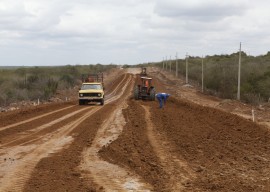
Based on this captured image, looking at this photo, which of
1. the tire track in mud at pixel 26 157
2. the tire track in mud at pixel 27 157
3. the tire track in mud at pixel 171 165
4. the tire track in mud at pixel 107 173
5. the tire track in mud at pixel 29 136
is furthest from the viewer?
the tire track in mud at pixel 29 136

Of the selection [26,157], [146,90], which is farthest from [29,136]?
[146,90]

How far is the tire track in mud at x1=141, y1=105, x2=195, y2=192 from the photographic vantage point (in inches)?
381

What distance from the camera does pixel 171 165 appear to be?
11.6 m

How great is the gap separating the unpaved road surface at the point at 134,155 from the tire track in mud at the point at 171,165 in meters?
0.02

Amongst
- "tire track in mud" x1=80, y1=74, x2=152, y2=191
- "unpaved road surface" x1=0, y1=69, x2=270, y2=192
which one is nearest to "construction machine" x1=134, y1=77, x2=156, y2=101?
"unpaved road surface" x1=0, y1=69, x2=270, y2=192

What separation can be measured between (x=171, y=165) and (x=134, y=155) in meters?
1.60

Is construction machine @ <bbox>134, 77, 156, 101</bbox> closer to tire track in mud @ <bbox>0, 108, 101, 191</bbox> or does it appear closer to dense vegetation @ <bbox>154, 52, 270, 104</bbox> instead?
dense vegetation @ <bbox>154, 52, 270, 104</bbox>

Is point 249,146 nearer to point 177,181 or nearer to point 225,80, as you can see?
point 177,181

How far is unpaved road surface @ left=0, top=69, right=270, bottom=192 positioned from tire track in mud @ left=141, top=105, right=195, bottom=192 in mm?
23

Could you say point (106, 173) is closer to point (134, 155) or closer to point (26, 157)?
point (134, 155)

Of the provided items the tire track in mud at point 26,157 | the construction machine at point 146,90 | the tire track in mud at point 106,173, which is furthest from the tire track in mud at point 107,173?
the construction machine at point 146,90

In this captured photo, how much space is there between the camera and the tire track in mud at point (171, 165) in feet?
31.8

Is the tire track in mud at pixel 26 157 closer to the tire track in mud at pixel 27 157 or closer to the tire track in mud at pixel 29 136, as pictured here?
the tire track in mud at pixel 27 157

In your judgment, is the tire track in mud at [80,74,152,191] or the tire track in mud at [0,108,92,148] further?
the tire track in mud at [0,108,92,148]
